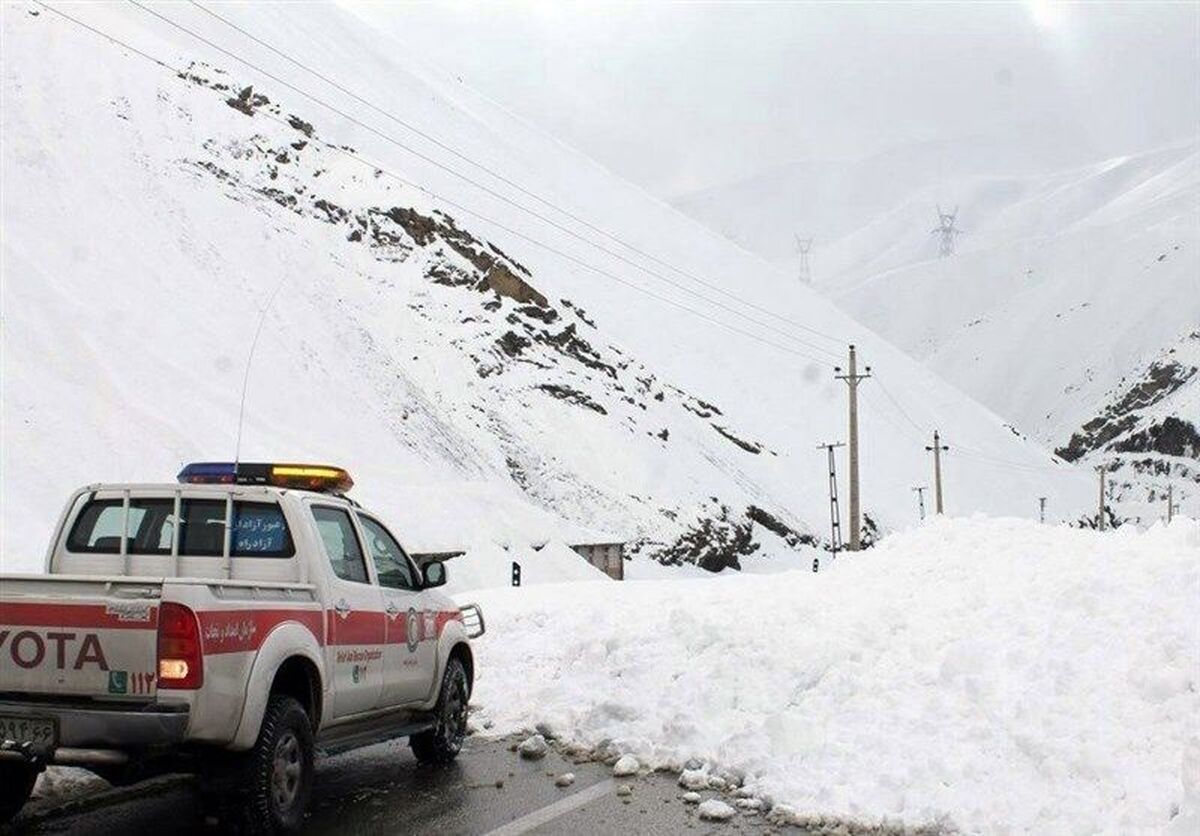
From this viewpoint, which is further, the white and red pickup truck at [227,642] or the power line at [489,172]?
the power line at [489,172]

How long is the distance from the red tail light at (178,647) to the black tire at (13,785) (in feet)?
5.36

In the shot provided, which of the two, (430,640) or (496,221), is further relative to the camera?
(496,221)

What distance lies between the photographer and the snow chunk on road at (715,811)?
7.46m

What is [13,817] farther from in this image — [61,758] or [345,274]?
[345,274]

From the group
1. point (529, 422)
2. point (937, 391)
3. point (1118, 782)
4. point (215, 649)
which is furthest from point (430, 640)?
point (937, 391)

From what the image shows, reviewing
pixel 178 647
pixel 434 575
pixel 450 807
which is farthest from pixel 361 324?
pixel 178 647

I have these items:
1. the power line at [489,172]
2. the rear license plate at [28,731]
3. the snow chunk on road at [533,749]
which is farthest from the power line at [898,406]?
the rear license plate at [28,731]

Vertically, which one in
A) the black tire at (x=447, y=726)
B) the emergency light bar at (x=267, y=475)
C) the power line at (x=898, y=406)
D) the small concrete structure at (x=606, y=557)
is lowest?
the black tire at (x=447, y=726)

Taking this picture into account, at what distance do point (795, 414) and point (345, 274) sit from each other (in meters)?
41.2

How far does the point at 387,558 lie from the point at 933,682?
4.32 meters

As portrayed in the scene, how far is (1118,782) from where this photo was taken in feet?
23.8

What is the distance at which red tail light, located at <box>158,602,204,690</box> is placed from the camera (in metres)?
5.93

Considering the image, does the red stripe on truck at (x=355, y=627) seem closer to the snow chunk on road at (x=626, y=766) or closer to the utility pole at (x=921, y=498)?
the snow chunk on road at (x=626, y=766)

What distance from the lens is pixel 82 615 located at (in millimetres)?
6039
